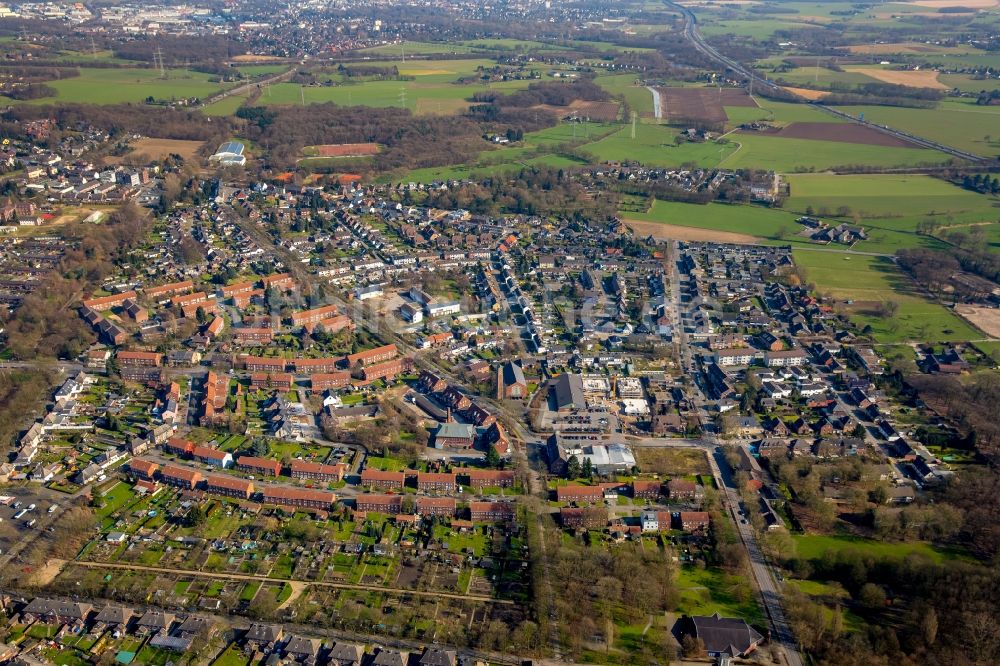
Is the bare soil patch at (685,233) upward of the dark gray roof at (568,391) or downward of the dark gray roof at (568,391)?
upward

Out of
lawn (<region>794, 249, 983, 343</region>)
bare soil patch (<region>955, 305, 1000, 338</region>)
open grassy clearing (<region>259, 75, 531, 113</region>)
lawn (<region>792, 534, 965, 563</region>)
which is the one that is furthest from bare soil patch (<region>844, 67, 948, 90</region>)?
lawn (<region>792, 534, 965, 563</region>)

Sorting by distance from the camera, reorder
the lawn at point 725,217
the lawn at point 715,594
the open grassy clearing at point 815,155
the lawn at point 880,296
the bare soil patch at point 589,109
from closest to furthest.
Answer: the lawn at point 715,594 < the lawn at point 880,296 < the lawn at point 725,217 < the open grassy clearing at point 815,155 < the bare soil patch at point 589,109

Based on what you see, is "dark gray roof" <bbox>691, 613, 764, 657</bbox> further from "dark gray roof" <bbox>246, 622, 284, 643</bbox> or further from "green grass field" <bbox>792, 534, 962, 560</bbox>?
"dark gray roof" <bbox>246, 622, 284, 643</bbox>

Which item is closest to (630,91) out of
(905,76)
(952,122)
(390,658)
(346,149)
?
(952,122)

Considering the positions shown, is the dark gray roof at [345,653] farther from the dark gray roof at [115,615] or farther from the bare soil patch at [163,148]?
the bare soil patch at [163,148]

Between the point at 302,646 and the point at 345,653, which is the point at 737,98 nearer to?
the point at 345,653

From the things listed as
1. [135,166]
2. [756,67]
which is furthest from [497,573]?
[756,67]

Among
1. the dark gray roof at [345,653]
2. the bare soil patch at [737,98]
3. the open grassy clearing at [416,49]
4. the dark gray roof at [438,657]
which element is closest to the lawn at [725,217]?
the bare soil patch at [737,98]
